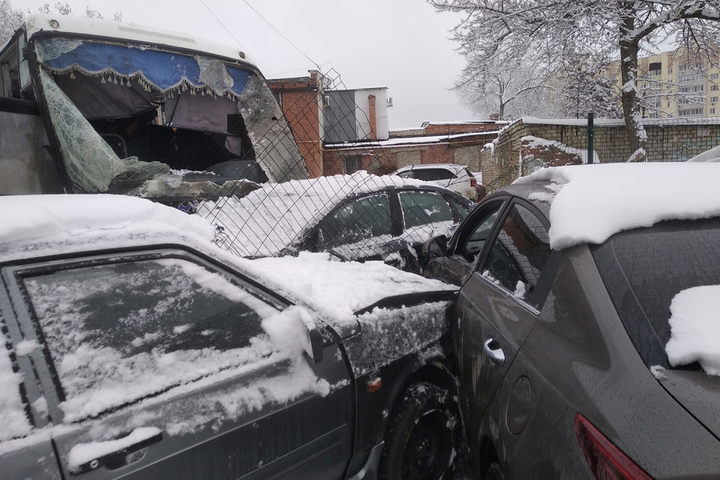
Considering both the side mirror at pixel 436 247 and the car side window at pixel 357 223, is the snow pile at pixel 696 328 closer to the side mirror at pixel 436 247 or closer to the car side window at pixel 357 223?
the side mirror at pixel 436 247

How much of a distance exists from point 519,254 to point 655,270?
730 millimetres

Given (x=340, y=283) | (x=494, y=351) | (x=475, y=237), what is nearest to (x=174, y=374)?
(x=340, y=283)

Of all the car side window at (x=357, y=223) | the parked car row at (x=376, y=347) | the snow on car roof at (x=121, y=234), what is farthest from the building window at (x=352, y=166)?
the parked car row at (x=376, y=347)

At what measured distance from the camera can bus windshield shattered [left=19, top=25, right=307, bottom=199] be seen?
469 cm

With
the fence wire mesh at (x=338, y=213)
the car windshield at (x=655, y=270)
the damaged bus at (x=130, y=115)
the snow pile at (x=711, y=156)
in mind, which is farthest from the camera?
the damaged bus at (x=130, y=115)

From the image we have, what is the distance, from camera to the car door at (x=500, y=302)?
1857 mm

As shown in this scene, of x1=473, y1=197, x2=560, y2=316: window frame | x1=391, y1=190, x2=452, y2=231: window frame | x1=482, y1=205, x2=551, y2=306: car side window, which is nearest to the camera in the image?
x1=473, y1=197, x2=560, y2=316: window frame

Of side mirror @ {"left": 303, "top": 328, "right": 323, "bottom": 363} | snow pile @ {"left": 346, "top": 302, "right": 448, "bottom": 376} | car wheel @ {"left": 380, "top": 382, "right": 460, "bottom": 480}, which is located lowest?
car wheel @ {"left": 380, "top": 382, "right": 460, "bottom": 480}

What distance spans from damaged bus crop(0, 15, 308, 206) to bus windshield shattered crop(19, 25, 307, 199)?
0.01 meters

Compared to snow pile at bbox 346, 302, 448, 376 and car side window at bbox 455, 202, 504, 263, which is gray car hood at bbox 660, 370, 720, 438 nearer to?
snow pile at bbox 346, 302, 448, 376

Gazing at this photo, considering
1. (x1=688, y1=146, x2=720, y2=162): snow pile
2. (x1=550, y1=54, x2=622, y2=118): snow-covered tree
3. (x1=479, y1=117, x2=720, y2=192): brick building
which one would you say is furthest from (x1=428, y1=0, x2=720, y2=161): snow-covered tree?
(x1=688, y1=146, x2=720, y2=162): snow pile

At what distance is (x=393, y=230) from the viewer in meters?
4.73

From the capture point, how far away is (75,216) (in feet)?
5.23

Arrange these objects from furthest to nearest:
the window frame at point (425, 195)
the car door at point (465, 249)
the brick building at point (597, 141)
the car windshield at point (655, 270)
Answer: the brick building at point (597, 141) < the window frame at point (425, 195) < the car door at point (465, 249) < the car windshield at point (655, 270)
